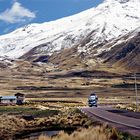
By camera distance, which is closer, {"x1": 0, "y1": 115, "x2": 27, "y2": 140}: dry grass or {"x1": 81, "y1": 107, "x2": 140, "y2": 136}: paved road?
{"x1": 81, "y1": 107, "x2": 140, "y2": 136}: paved road

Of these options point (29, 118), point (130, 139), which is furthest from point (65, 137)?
point (29, 118)

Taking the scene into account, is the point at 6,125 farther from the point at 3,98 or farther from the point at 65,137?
the point at 3,98

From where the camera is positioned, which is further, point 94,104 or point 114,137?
point 94,104

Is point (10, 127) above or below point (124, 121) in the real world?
below

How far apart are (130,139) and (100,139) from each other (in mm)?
2376

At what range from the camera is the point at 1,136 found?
41.9 meters

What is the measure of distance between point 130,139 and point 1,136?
664 inches

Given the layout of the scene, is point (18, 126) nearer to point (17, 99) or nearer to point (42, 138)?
point (42, 138)

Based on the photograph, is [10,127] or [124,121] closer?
[124,121]

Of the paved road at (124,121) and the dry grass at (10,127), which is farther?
the dry grass at (10,127)

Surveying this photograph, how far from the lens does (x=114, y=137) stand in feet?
94.2

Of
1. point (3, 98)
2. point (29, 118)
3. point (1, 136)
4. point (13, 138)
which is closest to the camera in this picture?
point (13, 138)

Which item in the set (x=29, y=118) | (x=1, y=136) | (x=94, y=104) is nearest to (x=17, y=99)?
(x=94, y=104)

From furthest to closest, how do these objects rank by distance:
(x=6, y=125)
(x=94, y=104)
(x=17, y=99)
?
1. (x=17, y=99)
2. (x=94, y=104)
3. (x=6, y=125)
